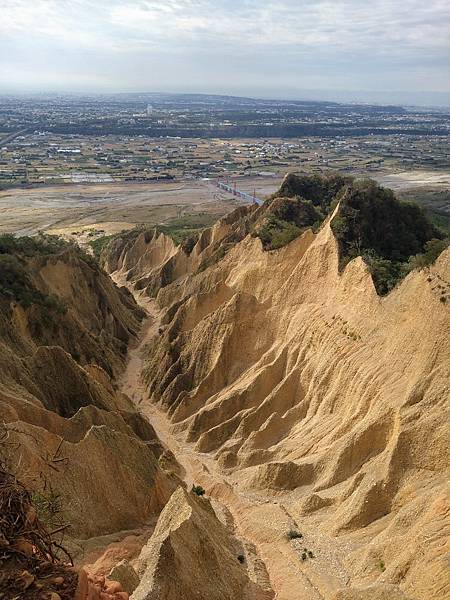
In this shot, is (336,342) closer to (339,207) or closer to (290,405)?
(290,405)

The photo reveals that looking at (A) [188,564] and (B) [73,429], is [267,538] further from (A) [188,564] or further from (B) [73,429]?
(B) [73,429]

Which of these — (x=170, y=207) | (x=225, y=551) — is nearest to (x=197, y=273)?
(x=225, y=551)

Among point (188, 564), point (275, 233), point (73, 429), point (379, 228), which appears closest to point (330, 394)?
point (73, 429)

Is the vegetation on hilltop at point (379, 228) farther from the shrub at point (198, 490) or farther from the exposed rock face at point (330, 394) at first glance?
the shrub at point (198, 490)

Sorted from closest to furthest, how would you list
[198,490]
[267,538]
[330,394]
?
[267,538], [198,490], [330,394]

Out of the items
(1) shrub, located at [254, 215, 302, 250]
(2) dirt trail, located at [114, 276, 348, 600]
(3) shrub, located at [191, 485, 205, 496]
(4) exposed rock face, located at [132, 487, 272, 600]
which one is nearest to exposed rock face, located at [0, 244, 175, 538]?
(3) shrub, located at [191, 485, 205, 496]

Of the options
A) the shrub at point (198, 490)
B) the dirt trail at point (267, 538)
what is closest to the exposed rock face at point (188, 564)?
the dirt trail at point (267, 538)
